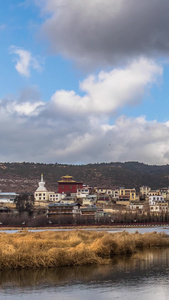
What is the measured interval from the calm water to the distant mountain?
5240 inches

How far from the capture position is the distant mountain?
540 ft

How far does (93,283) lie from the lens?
837 inches

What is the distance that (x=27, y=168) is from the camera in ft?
611

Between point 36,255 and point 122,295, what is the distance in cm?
839

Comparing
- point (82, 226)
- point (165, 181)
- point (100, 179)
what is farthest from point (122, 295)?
point (165, 181)

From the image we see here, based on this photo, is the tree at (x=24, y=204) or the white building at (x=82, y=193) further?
the white building at (x=82, y=193)

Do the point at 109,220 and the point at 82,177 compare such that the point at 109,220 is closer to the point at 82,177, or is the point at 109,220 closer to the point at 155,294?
the point at 155,294

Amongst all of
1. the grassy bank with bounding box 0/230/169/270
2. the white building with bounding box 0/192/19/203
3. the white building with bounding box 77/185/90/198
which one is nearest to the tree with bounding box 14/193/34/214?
the white building with bounding box 0/192/19/203

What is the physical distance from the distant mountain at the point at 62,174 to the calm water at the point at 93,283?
133m

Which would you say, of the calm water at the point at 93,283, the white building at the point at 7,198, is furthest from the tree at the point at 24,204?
the calm water at the point at 93,283

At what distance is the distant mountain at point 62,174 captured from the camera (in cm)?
16450

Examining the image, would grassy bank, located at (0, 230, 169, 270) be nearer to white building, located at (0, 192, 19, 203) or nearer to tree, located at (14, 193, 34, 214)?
tree, located at (14, 193, 34, 214)

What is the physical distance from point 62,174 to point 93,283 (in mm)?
157956

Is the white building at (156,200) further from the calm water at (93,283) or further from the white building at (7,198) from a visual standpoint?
the calm water at (93,283)
